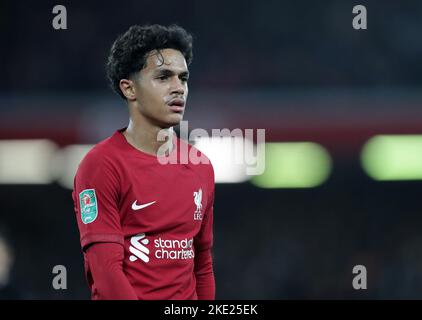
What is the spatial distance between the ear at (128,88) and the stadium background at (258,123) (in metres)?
3.86

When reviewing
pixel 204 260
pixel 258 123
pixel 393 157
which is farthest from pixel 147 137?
pixel 393 157

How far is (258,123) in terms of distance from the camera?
6.93 metres

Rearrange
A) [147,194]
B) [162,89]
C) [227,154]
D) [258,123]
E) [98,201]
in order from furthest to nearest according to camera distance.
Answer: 1. [258,123]
2. [227,154]
3. [162,89]
4. [147,194]
5. [98,201]

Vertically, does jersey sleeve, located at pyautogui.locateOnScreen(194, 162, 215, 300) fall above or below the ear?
below

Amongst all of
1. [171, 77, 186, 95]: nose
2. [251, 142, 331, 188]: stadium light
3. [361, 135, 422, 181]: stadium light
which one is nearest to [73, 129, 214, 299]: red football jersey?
[171, 77, 186, 95]: nose

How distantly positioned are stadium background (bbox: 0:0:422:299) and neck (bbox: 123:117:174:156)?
395 centimetres

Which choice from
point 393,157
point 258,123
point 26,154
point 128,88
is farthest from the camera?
point 393,157

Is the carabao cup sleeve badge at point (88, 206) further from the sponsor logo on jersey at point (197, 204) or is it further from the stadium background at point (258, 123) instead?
the stadium background at point (258, 123)

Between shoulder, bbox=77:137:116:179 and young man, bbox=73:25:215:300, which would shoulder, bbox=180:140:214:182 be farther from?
shoulder, bbox=77:137:116:179

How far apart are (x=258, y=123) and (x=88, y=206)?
435 cm

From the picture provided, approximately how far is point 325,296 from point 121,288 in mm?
4693

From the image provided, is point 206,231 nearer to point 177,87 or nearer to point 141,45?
point 177,87

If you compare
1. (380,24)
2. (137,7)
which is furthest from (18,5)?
(380,24)

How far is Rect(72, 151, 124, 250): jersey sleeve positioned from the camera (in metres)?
2.68
